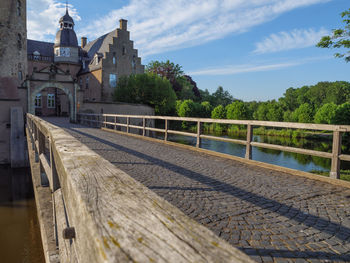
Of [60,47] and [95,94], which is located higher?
[60,47]

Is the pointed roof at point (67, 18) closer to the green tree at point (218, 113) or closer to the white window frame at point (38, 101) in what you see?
the white window frame at point (38, 101)

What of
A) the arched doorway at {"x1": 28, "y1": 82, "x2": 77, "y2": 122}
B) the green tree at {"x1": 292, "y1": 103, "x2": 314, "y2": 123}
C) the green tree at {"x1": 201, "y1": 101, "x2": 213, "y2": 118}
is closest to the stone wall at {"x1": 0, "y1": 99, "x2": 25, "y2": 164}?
the arched doorway at {"x1": 28, "y1": 82, "x2": 77, "y2": 122}

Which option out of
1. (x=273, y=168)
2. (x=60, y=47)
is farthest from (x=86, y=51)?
(x=273, y=168)

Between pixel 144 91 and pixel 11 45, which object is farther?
pixel 144 91

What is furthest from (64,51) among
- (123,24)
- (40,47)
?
(123,24)

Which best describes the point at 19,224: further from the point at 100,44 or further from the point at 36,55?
the point at 36,55

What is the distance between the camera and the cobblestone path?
2.59 metres

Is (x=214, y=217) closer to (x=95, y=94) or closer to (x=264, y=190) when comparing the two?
(x=264, y=190)

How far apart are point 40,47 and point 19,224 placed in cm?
4155

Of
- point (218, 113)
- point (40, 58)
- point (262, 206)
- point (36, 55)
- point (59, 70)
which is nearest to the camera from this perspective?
point (262, 206)

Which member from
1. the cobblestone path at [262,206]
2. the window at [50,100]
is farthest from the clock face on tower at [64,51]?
the cobblestone path at [262,206]

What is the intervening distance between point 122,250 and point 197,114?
2155 inches

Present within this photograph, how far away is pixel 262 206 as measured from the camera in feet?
12.0

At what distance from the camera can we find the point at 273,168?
246 inches
